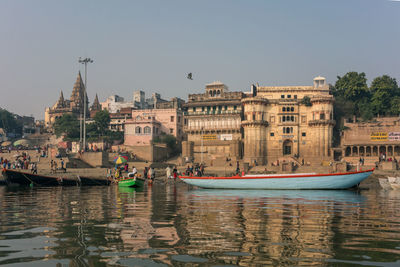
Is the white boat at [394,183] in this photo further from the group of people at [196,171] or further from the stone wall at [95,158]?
the stone wall at [95,158]

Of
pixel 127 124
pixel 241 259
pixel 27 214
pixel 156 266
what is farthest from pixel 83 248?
pixel 127 124

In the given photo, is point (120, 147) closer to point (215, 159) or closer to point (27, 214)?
point (215, 159)

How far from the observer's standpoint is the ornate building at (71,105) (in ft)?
337

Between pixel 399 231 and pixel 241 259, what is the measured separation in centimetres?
503

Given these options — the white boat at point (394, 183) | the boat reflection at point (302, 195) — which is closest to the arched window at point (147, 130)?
the white boat at point (394, 183)

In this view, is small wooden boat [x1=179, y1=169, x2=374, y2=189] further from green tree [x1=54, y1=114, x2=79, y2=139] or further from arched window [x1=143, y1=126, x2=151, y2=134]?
green tree [x1=54, y1=114, x2=79, y2=139]

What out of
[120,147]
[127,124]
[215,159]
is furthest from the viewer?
[127,124]

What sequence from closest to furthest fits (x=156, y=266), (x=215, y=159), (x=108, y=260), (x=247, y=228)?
Result: (x=156, y=266)
(x=108, y=260)
(x=247, y=228)
(x=215, y=159)

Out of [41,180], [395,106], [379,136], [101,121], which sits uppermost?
[395,106]

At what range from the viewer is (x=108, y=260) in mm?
5723

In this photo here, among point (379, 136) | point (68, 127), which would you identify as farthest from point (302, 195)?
point (68, 127)

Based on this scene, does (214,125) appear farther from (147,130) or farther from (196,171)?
(196,171)

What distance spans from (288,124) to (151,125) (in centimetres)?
2540

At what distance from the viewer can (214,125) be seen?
65562 mm
